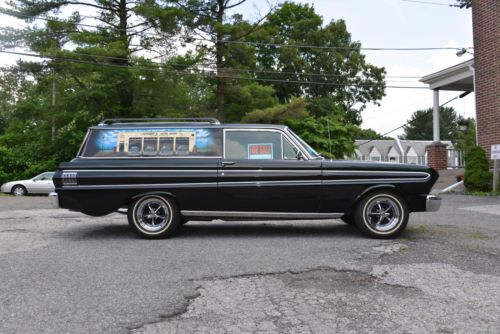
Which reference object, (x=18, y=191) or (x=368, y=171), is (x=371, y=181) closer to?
→ (x=368, y=171)

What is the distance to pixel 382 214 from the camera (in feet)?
20.7

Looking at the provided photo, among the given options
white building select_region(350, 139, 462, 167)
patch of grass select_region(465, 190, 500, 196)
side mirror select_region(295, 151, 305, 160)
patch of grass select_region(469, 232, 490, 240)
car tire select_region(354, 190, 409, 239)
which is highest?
white building select_region(350, 139, 462, 167)

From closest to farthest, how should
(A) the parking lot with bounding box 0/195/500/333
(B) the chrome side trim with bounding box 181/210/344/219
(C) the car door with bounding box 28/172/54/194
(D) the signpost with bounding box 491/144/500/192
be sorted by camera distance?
(A) the parking lot with bounding box 0/195/500/333, (B) the chrome side trim with bounding box 181/210/344/219, (D) the signpost with bounding box 491/144/500/192, (C) the car door with bounding box 28/172/54/194

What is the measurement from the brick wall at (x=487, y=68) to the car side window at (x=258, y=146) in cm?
1037

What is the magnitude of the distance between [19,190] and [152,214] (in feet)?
60.7

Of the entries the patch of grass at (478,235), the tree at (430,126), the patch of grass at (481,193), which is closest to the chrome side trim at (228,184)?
the patch of grass at (478,235)

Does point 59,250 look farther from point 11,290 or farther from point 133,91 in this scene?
point 133,91

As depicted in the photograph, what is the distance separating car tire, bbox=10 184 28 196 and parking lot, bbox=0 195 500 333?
16.6 meters

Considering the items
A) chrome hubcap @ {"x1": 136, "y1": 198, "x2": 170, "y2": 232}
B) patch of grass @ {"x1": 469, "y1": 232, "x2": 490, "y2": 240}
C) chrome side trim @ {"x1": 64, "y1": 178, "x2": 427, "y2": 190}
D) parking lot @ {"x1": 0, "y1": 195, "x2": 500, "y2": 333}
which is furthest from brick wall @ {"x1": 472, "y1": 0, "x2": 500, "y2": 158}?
chrome hubcap @ {"x1": 136, "y1": 198, "x2": 170, "y2": 232}

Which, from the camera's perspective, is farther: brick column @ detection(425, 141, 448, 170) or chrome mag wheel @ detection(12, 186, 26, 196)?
chrome mag wheel @ detection(12, 186, 26, 196)

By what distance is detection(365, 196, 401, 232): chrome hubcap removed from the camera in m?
6.26

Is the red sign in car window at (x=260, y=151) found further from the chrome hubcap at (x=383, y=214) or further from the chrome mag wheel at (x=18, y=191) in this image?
the chrome mag wheel at (x=18, y=191)

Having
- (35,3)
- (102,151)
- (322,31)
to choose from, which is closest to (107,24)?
(35,3)

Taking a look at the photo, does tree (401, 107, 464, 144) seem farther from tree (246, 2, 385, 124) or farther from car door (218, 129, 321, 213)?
car door (218, 129, 321, 213)
